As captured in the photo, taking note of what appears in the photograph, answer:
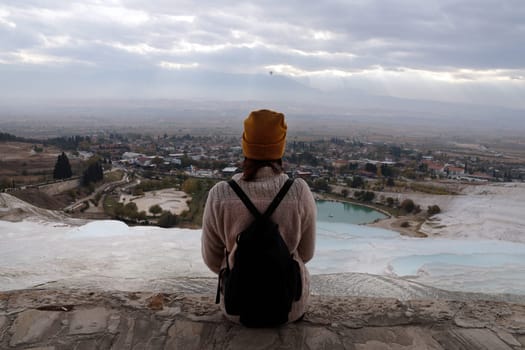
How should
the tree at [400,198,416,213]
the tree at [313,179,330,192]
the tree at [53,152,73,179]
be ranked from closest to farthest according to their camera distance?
the tree at [400,198,416,213], the tree at [53,152,73,179], the tree at [313,179,330,192]

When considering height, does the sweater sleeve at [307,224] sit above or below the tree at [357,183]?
above

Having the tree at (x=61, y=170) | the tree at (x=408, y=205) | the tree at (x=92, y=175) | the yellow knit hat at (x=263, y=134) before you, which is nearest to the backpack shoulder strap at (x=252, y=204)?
the yellow knit hat at (x=263, y=134)

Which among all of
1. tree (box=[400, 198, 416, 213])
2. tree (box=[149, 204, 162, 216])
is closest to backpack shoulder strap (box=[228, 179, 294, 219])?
tree (box=[149, 204, 162, 216])

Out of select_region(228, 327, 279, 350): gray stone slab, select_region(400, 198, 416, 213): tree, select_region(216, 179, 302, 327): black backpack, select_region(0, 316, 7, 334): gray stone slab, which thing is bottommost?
select_region(400, 198, 416, 213): tree

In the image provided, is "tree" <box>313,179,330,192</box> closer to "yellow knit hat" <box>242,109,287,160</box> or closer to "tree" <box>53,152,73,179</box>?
"tree" <box>53,152,73,179</box>

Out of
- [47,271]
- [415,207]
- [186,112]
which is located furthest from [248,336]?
[186,112]

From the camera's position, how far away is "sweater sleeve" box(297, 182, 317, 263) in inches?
63.3

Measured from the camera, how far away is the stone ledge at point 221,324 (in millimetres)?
1668

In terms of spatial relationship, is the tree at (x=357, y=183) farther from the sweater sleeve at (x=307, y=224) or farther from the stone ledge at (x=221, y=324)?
the sweater sleeve at (x=307, y=224)

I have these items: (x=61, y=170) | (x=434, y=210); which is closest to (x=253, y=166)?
(x=434, y=210)

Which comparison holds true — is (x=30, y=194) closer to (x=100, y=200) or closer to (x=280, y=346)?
(x=100, y=200)

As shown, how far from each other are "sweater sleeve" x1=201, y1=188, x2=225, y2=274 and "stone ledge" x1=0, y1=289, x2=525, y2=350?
0.28m

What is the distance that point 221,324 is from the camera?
1799mm

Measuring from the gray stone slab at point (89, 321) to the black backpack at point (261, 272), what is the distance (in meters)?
0.60
